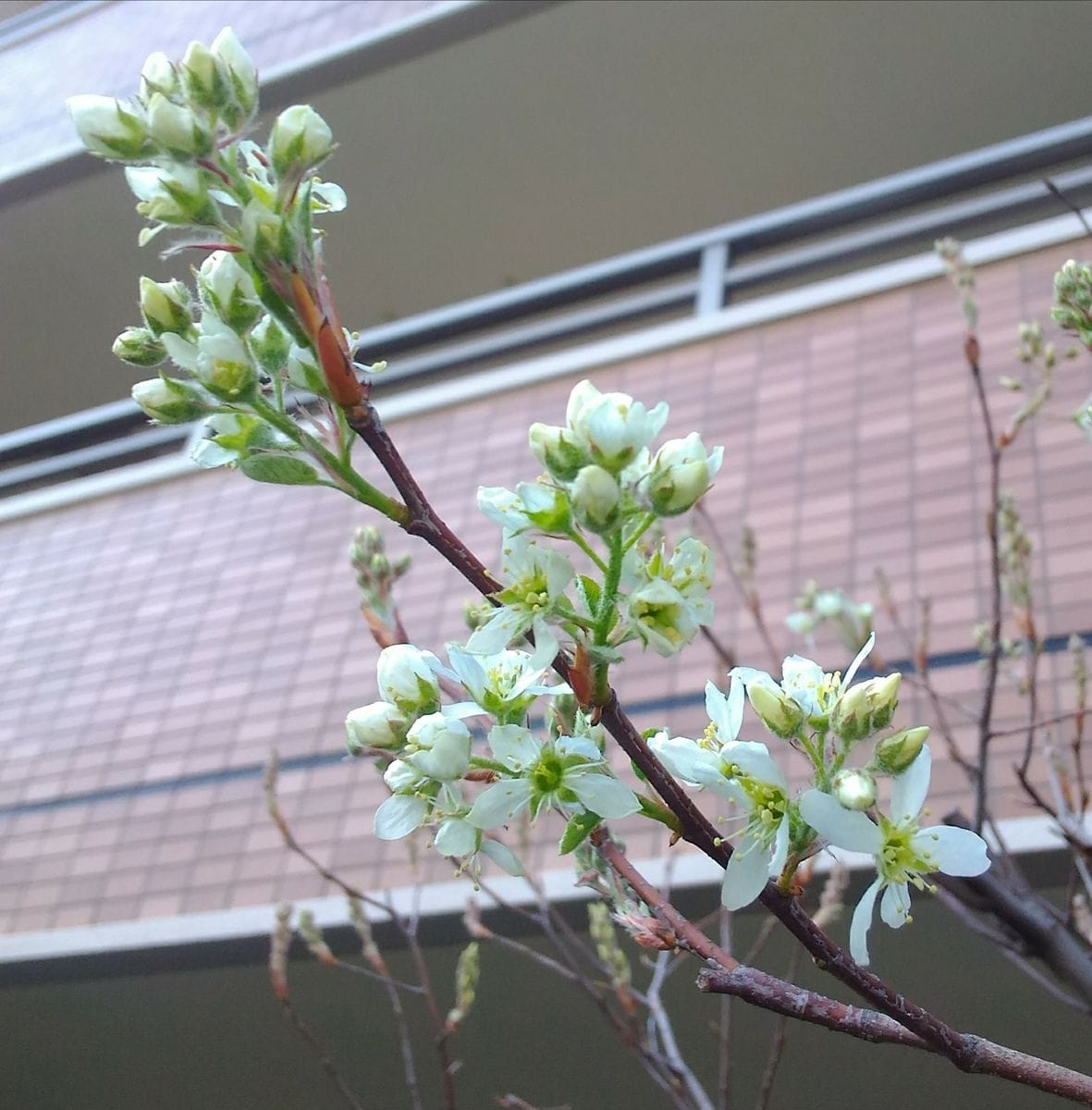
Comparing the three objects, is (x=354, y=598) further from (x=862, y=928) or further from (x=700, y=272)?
(x=862, y=928)

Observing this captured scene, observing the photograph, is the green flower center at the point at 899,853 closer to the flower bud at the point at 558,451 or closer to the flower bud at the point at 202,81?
the flower bud at the point at 558,451

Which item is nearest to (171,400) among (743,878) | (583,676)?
(583,676)

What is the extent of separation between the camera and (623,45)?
4109 millimetres

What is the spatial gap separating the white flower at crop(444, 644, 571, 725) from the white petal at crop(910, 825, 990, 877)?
0.21 meters

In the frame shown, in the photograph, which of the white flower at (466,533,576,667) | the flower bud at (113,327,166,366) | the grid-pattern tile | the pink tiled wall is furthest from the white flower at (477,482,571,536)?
the grid-pattern tile

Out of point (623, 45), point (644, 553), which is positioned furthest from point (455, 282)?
point (644, 553)

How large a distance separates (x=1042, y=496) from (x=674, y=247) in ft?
6.06

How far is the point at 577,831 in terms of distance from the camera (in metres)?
0.45

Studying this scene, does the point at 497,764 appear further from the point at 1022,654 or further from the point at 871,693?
the point at 1022,654

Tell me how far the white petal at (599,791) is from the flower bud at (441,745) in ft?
0.17

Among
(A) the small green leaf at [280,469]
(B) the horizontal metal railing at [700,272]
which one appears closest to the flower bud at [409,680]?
(A) the small green leaf at [280,469]

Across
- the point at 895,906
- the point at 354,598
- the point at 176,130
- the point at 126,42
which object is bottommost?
the point at 354,598

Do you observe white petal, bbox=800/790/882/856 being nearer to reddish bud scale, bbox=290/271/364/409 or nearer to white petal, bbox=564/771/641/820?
white petal, bbox=564/771/641/820

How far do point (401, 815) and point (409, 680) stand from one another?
0.23 ft
